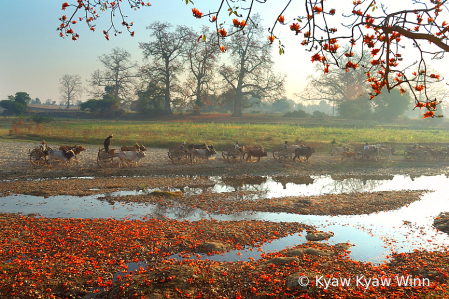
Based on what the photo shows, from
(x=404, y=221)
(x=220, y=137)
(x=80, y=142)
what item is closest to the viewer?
(x=404, y=221)

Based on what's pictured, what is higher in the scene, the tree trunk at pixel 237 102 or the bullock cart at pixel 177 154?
the tree trunk at pixel 237 102

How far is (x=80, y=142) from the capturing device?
26.3 metres

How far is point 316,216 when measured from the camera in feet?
31.9

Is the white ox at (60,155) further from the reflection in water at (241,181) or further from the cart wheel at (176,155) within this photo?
the reflection in water at (241,181)

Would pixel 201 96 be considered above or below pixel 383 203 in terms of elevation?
above

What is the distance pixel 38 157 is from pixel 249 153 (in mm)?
11718

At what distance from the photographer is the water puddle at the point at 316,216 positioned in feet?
24.4

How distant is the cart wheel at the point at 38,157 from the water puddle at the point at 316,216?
574 centimetres

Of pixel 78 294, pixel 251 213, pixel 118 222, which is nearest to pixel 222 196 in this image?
pixel 251 213

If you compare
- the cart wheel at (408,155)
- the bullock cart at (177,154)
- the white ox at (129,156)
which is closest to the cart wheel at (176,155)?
the bullock cart at (177,154)

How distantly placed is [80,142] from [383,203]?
23.5 metres

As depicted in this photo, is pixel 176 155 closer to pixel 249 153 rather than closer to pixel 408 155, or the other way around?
pixel 249 153

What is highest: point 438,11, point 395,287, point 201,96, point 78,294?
point 201,96

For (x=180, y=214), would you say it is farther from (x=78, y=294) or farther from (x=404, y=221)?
(x=404, y=221)
